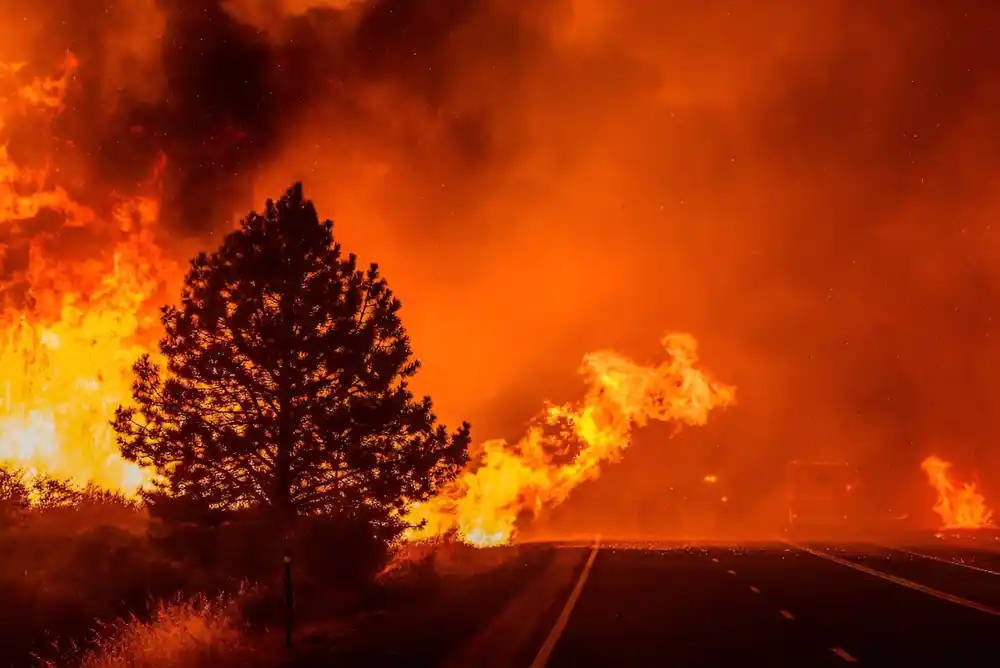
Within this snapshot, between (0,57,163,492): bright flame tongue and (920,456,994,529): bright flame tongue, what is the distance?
5552cm

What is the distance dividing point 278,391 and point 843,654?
53.1 feet

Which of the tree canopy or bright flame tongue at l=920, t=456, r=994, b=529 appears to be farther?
bright flame tongue at l=920, t=456, r=994, b=529

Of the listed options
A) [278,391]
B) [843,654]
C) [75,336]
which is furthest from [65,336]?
[843,654]

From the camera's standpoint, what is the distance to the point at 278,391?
28.2 meters

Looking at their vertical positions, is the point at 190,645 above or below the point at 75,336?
below

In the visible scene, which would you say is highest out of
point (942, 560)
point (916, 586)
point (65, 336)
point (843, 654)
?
Answer: point (65, 336)

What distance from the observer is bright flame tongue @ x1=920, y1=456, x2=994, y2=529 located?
7662cm

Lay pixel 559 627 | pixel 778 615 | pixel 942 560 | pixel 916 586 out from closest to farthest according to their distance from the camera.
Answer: pixel 559 627 → pixel 778 615 → pixel 916 586 → pixel 942 560

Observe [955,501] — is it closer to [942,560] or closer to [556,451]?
[556,451]

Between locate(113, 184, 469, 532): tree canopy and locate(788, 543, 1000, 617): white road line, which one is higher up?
locate(113, 184, 469, 532): tree canopy

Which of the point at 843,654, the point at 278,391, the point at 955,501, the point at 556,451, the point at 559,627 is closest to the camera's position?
the point at 843,654

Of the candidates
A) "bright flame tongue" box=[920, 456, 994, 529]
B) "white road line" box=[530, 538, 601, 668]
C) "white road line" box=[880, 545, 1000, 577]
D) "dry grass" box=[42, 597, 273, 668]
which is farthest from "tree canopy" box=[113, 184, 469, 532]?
"bright flame tongue" box=[920, 456, 994, 529]

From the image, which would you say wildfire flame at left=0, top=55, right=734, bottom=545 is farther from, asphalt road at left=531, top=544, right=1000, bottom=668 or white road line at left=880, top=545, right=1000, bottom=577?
Result: white road line at left=880, top=545, right=1000, bottom=577

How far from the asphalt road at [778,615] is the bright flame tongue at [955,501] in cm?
4198
